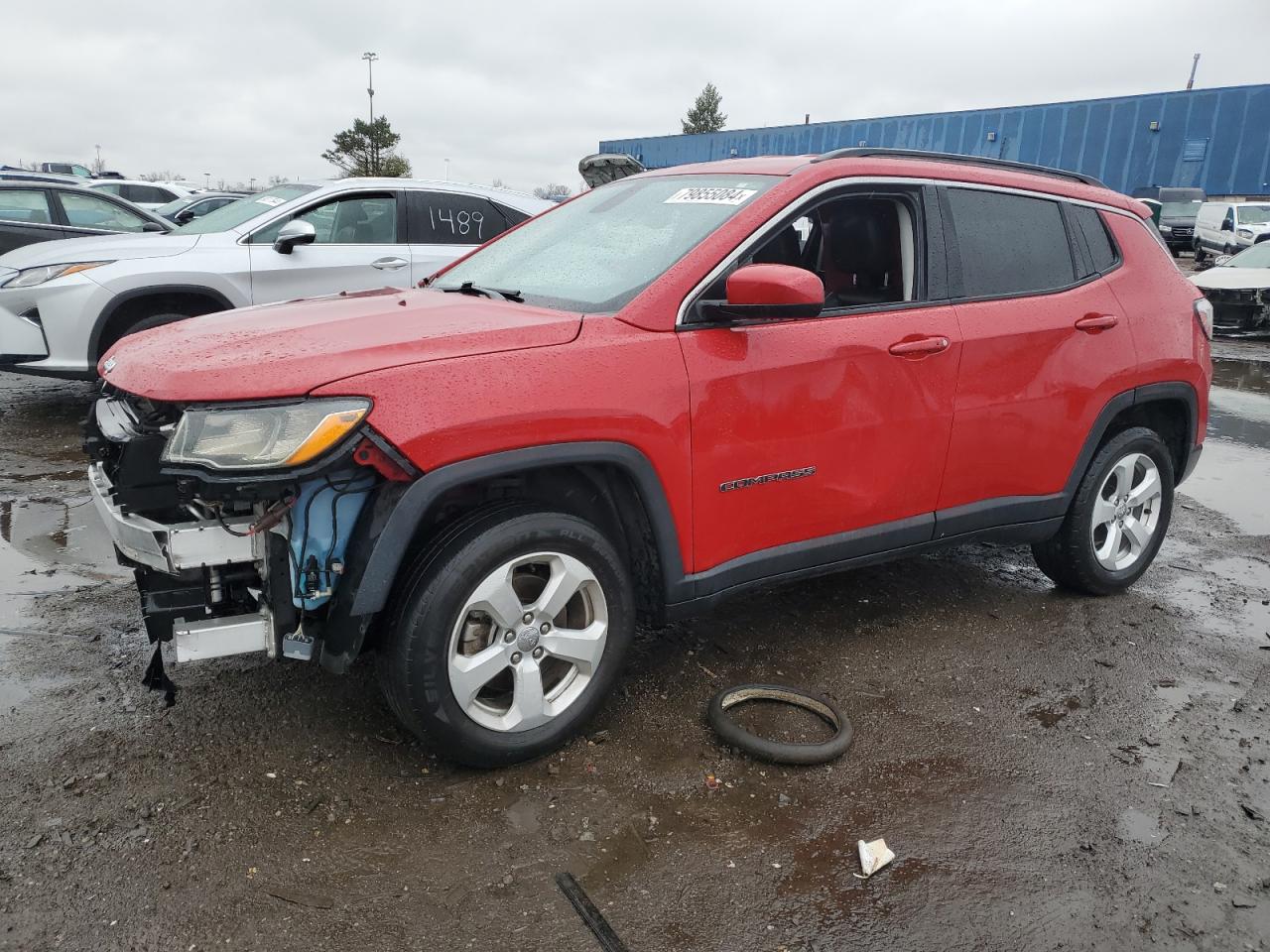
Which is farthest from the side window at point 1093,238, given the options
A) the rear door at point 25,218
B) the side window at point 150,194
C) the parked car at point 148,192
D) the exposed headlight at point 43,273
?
the side window at point 150,194

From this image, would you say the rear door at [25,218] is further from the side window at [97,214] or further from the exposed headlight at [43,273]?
the exposed headlight at [43,273]

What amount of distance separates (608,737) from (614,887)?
70 cm

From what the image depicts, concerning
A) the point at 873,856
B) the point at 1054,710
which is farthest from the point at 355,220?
the point at 873,856

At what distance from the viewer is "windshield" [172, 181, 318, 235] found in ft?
23.1

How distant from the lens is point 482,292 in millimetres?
3322

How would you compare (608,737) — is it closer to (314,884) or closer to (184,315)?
(314,884)

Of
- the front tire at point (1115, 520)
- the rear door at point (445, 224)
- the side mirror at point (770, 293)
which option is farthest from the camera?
the rear door at point (445, 224)

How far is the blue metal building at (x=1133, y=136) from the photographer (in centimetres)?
2584

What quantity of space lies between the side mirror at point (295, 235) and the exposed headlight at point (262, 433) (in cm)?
415

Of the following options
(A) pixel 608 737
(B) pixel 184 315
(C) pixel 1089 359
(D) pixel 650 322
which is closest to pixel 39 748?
(A) pixel 608 737

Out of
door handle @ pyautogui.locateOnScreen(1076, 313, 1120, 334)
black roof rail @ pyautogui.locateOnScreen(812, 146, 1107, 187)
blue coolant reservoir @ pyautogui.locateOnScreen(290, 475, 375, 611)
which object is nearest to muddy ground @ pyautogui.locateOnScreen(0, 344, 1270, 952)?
blue coolant reservoir @ pyautogui.locateOnScreen(290, 475, 375, 611)

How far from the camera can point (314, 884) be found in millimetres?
2322

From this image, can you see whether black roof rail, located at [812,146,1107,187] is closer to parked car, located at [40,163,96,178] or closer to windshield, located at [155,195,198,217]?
windshield, located at [155,195,198,217]

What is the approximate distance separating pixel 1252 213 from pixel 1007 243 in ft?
73.2
